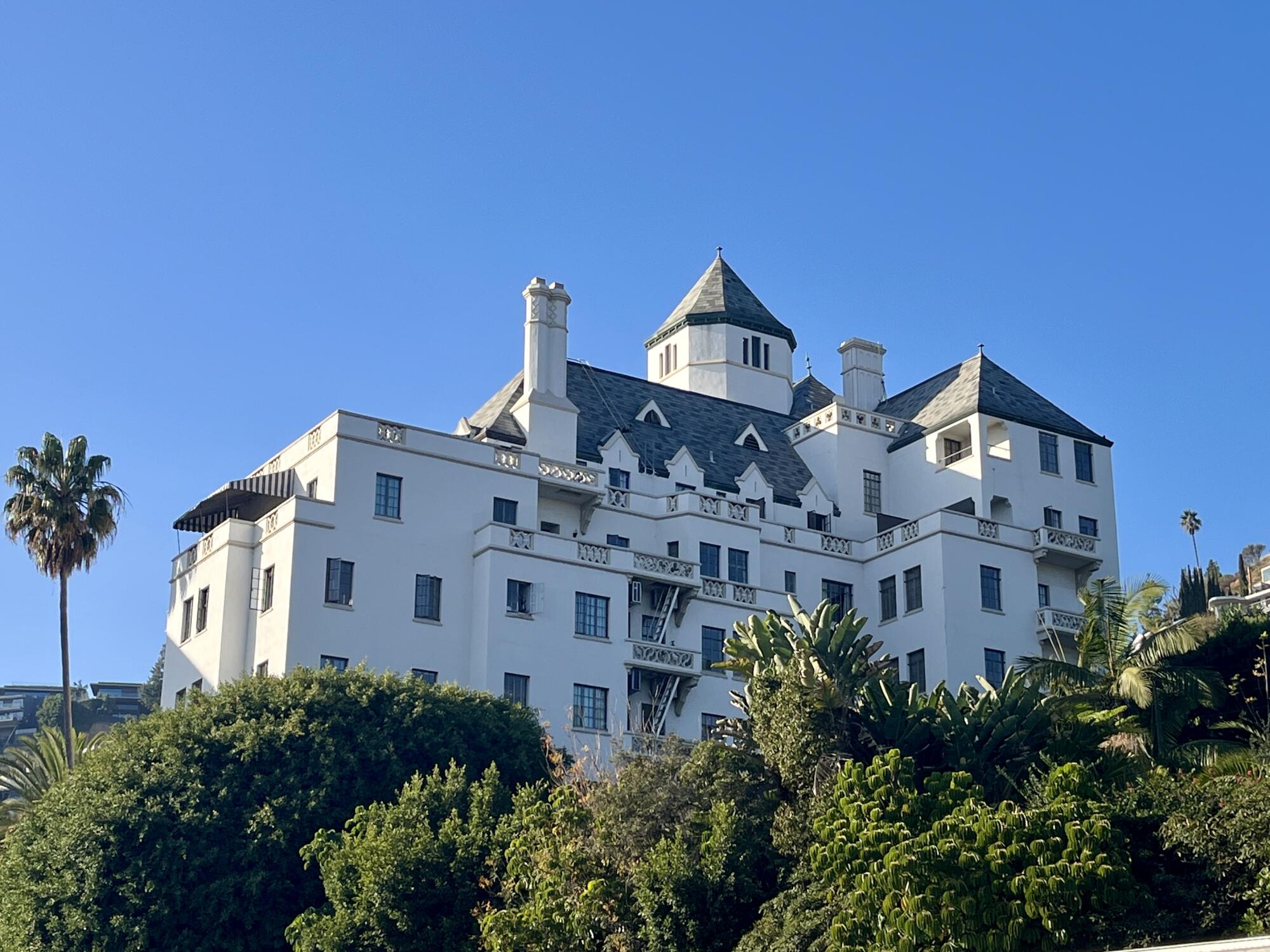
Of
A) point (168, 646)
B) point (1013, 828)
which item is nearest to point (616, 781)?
point (1013, 828)

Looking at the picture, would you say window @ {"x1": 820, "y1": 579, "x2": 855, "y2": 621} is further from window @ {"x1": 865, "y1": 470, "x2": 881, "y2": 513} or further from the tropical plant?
the tropical plant

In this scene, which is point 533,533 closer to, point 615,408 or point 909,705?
point 615,408

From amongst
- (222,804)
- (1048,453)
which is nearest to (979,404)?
(1048,453)

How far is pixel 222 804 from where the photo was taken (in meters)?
42.9

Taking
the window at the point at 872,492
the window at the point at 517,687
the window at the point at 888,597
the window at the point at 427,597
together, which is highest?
the window at the point at 872,492

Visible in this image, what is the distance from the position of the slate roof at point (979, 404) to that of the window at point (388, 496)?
21.5m

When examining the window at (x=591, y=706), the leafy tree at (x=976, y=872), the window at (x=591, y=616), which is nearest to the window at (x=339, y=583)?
the window at (x=591, y=616)

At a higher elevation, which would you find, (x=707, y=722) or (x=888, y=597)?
(x=888, y=597)

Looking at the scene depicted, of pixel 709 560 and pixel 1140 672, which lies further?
pixel 709 560

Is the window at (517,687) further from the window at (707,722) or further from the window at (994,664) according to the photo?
the window at (994,664)

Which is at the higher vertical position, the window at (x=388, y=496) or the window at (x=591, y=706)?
the window at (x=388, y=496)

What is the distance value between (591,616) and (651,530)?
20.0 feet

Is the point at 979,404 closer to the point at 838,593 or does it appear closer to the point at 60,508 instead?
the point at 838,593

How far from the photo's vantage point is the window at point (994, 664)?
61.3 metres
